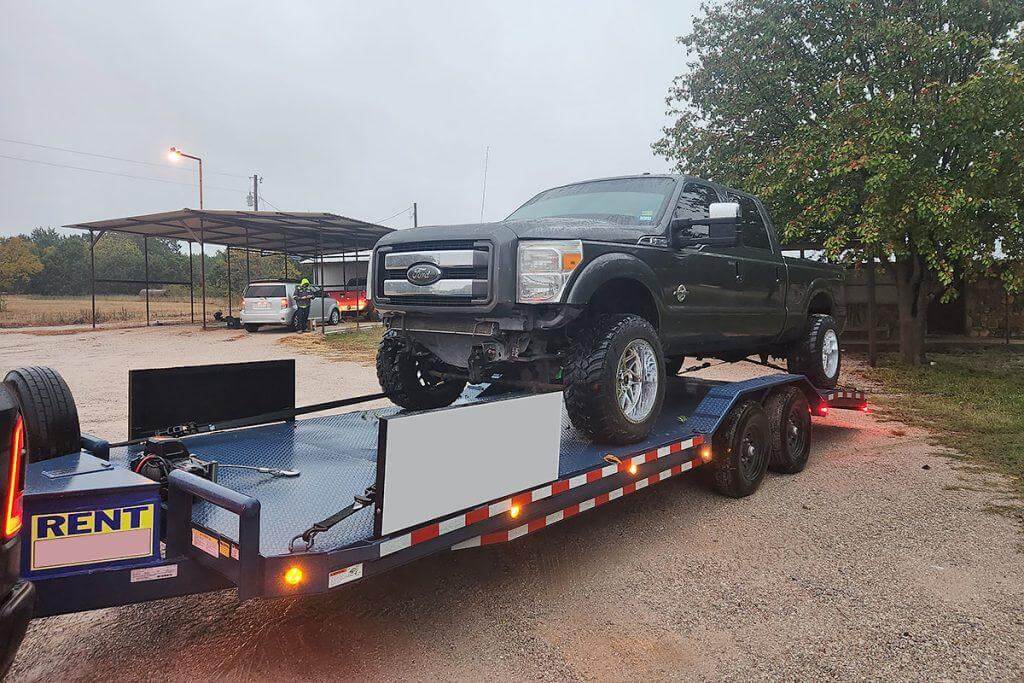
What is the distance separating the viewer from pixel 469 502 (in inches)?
113

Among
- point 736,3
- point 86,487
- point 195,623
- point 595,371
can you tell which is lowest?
point 195,623

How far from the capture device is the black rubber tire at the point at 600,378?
389cm

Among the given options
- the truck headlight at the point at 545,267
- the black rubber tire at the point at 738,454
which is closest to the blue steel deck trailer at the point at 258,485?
the black rubber tire at the point at 738,454

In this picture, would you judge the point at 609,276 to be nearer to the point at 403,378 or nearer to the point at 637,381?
the point at 637,381

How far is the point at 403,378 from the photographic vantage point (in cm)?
521

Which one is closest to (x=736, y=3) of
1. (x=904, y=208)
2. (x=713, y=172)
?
Answer: (x=713, y=172)

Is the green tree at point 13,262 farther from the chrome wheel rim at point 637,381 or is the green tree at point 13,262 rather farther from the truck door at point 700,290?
the chrome wheel rim at point 637,381

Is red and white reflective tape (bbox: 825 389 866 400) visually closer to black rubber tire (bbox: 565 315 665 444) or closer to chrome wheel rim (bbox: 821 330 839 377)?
chrome wheel rim (bbox: 821 330 839 377)

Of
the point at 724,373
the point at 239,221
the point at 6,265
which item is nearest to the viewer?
the point at 724,373

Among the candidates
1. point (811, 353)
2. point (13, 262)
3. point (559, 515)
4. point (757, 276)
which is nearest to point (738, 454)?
point (757, 276)

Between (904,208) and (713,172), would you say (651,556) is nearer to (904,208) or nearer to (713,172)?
(904,208)

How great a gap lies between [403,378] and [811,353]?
395cm

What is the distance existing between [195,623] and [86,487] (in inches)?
47.7

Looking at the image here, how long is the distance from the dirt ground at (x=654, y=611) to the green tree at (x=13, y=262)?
99.4 feet
